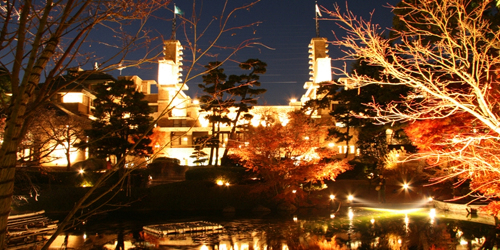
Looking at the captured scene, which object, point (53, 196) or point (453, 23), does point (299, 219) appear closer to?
point (453, 23)

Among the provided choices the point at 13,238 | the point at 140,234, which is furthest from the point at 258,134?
the point at 13,238

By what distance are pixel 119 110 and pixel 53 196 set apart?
265 inches

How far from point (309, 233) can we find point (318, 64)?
30.0 m

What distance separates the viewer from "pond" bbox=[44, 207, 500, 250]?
42.8 feet

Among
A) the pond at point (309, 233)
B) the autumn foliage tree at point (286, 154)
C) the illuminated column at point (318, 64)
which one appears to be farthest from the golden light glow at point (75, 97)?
the illuminated column at point (318, 64)

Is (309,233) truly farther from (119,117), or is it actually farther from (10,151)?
(119,117)

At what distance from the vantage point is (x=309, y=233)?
15.1m

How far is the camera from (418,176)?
22672mm

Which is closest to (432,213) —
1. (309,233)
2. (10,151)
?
(309,233)

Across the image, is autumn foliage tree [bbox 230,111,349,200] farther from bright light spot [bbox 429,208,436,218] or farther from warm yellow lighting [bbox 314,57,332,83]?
warm yellow lighting [bbox 314,57,332,83]

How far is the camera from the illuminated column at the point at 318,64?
137 feet

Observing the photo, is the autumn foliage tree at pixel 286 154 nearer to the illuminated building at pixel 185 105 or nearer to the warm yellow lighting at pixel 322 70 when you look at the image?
the illuminated building at pixel 185 105

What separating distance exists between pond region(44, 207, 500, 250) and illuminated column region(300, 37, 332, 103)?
978 inches

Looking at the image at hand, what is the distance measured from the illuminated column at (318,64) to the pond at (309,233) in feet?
81.5
